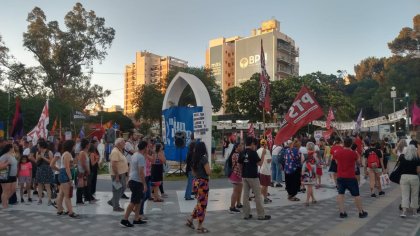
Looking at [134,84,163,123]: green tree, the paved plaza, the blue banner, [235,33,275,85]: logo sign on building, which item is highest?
[235,33,275,85]: logo sign on building

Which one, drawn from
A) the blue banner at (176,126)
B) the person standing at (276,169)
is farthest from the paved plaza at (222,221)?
the blue banner at (176,126)

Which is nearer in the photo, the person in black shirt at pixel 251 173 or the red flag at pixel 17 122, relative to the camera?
the person in black shirt at pixel 251 173

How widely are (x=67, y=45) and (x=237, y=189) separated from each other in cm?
3787

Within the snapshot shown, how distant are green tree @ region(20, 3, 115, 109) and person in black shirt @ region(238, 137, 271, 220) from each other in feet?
123

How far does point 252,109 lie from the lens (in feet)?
155

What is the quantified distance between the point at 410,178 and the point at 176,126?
1009 centimetres

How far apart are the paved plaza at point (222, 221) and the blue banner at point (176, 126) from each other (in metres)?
5.39

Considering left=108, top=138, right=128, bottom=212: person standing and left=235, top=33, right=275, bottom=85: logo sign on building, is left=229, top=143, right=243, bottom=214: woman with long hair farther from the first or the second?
left=235, top=33, right=275, bottom=85: logo sign on building

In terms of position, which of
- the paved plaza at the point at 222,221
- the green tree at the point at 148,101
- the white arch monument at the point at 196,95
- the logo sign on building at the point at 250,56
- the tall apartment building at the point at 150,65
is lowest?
the paved plaza at the point at 222,221

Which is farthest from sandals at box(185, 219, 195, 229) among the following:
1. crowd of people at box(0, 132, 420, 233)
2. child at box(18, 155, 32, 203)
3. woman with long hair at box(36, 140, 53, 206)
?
child at box(18, 155, 32, 203)

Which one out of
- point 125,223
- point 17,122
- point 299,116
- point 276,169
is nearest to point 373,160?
point 299,116

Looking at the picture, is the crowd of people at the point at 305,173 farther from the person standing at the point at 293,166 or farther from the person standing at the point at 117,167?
the person standing at the point at 117,167

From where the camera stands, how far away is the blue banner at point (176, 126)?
1691 centimetres

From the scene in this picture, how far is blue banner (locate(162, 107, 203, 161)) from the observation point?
16.9 metres
